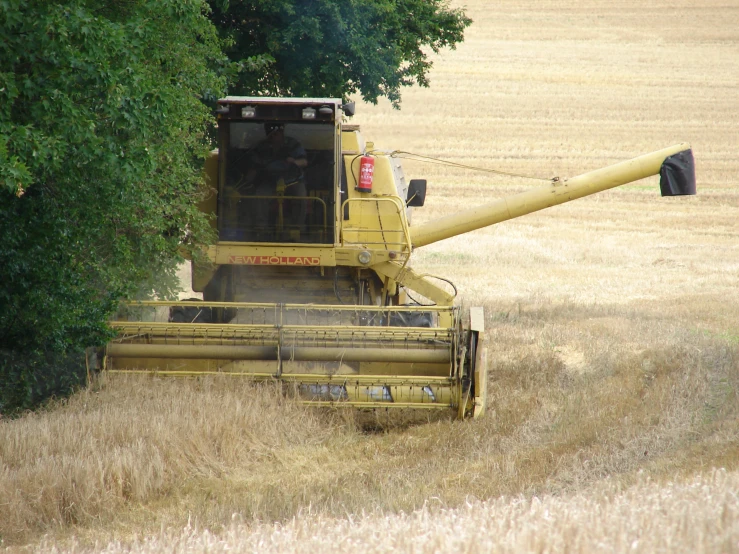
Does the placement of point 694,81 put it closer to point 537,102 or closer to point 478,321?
point 537,102

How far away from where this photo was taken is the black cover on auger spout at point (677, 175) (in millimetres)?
10016

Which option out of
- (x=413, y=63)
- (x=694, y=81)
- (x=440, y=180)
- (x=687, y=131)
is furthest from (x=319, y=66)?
(x=694, y=81)

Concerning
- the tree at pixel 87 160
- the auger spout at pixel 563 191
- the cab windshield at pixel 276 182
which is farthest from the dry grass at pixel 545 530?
the auger spout at pixel 563 191

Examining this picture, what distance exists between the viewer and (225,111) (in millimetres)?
8812

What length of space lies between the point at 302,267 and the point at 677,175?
13.4 feet

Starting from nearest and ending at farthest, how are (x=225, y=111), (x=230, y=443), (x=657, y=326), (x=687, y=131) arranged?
1. (x=230, y=443)
2. (x=225, y=111)
3. (x=657, y=326)
4. (x=687, y=131)

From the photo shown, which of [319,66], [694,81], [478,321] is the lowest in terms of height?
[478,321]

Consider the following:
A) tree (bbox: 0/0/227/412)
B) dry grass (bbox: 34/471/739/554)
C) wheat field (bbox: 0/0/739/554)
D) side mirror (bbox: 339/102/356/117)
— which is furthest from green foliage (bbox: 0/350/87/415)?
side mirror (bbox: 339/102/356/117)

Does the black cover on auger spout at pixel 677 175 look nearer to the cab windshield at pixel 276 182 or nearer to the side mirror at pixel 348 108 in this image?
the side mirror at pixel 348 108

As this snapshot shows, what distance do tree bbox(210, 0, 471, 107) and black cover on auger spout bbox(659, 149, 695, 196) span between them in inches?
181

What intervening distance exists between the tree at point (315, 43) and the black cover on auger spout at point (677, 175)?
15.1 ft

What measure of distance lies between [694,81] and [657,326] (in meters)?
39.6

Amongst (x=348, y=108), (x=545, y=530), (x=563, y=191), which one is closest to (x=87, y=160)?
(x=348, y=108)

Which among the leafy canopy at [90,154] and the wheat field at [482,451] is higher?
the leafy canopy at [90,154]
